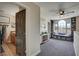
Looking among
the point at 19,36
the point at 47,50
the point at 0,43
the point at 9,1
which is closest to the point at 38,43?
the point at 47,50

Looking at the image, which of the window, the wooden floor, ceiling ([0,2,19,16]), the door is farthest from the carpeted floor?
ceiling ([0,2,19,16])

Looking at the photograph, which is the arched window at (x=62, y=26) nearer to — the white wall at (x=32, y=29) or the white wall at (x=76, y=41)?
the white wall at (x=76, y=41)

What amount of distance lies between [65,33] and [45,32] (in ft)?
1.33

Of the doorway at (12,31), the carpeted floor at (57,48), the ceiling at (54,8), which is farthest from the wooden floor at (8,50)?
the ceiling at (54,8)

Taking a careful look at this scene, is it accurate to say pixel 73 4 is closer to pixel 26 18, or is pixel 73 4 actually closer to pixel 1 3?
pixel 26 18

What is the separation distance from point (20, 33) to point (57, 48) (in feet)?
2.70

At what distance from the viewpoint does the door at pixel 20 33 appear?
5.68 ft

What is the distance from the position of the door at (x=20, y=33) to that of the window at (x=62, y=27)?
2.19ft

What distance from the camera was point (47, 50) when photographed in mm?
1843

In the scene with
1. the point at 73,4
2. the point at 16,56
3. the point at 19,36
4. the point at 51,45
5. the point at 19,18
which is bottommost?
the point at 16,56

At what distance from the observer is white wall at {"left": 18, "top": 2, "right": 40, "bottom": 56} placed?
1747mm

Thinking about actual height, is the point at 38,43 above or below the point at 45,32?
below

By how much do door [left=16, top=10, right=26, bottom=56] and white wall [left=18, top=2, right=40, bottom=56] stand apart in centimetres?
8

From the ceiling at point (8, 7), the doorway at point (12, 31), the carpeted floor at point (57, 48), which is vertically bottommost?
the carpeted floor at point (57, 48)
